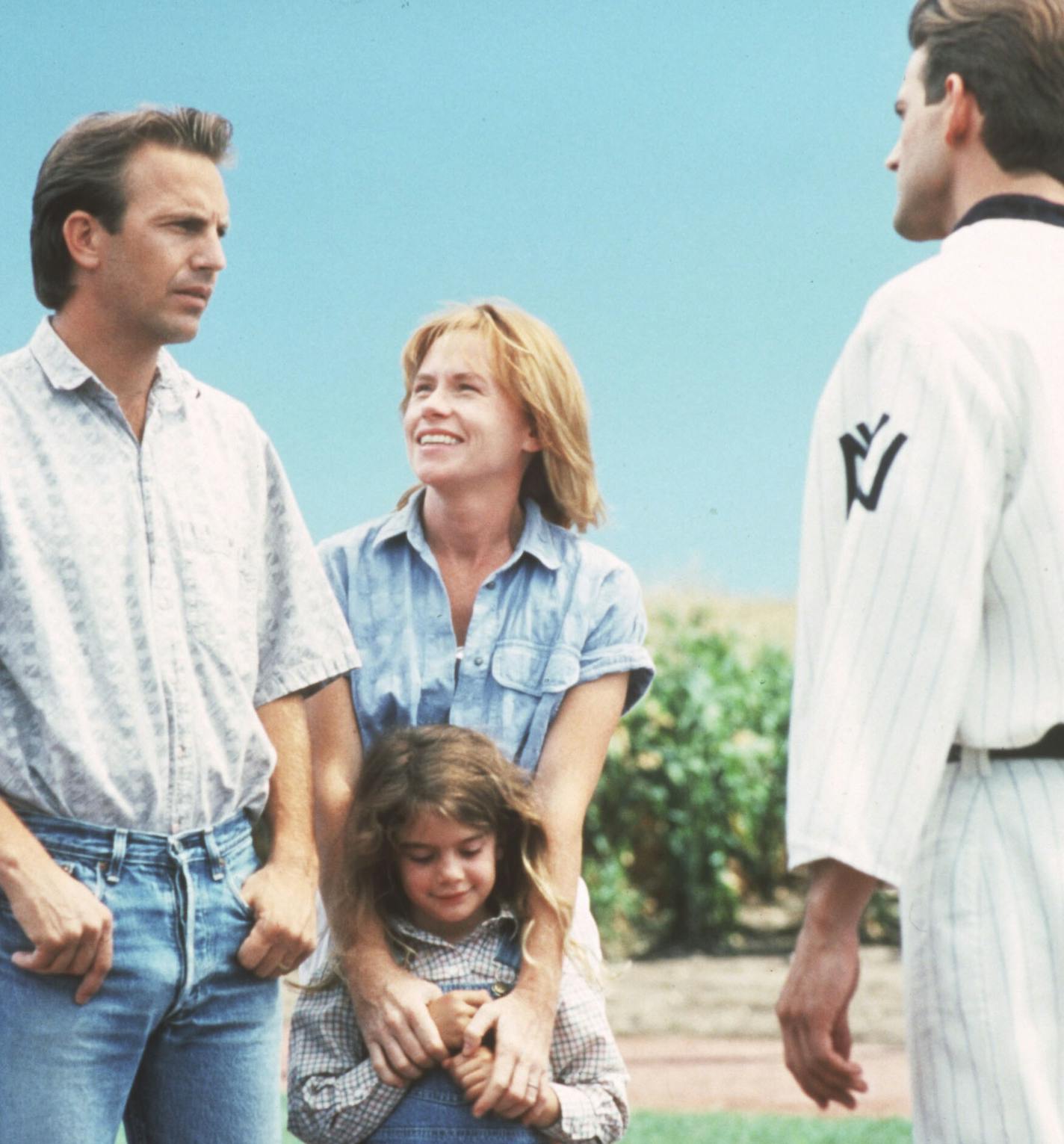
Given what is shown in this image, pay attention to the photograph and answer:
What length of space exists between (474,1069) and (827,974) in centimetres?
96

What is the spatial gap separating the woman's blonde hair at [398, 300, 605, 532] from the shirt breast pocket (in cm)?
68

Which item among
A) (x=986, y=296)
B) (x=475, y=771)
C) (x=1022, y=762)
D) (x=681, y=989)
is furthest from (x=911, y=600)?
(x=681, y=989)

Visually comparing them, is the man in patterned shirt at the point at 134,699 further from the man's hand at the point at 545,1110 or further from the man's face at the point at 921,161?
the man's face at the point at 921,161

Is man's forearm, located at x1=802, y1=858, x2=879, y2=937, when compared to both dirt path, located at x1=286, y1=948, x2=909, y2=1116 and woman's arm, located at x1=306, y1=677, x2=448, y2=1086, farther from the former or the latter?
dirt path, located at x1=286, y1=948, x2=909, y2=1116

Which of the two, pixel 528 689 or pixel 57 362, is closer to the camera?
pixel 57 362

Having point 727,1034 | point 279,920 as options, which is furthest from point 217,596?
point 727,1034

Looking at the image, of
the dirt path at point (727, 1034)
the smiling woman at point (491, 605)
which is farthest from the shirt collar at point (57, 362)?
the dirt path at point (727, 1034)

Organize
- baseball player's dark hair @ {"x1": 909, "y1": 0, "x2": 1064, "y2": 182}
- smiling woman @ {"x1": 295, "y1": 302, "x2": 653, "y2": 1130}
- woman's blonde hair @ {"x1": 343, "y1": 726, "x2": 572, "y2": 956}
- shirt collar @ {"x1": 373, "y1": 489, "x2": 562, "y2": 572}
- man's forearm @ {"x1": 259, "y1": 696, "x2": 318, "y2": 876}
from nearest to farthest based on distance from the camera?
baseball player's dark hair @ {"x1": 909, "y1": 0, "x2": 1064, "y2": 182} → man's forearm @ {"x1": 259, "y1": 696, "x2": 318, "y2": 876} → woman's blonde hair @ {"x1": 343, "y1": 726, "x2": 572, "y2": 956} → smiling woman @ {"x1": 295, "y1": 302, "x2": 653, "y2": 1130} → shirt collar @ {"x1": 373, "y1": 489, "x2": 562, "y2": 572}

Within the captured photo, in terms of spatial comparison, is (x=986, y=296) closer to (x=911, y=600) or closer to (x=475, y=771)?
(x=911, y=600)

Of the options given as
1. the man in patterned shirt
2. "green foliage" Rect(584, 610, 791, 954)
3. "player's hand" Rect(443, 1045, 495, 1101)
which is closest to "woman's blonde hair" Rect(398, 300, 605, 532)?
the man in patterned shirt

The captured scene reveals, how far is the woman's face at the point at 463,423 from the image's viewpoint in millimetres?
3322

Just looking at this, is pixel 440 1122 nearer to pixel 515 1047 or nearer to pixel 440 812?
pixel 515 1047

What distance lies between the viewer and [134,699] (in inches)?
105

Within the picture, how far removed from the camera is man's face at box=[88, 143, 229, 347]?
2.77 meters
